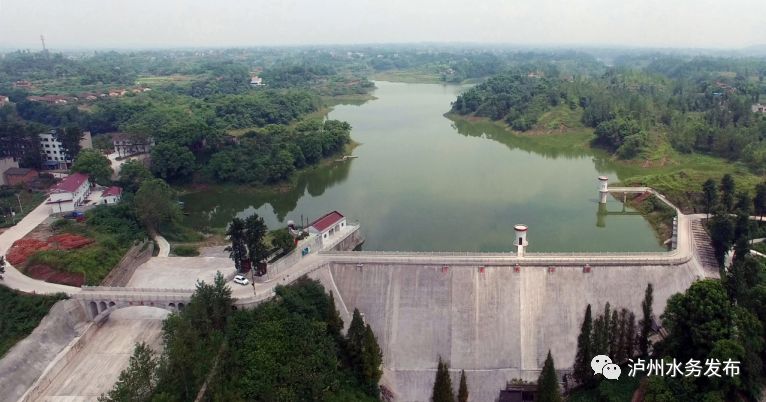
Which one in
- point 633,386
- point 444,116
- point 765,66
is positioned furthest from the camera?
point 765,66

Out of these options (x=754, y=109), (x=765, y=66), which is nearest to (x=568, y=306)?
(x=754, y=109)

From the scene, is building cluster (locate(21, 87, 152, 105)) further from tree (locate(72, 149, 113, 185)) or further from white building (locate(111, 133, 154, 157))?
tree (locate(72, 149, 113, 185))

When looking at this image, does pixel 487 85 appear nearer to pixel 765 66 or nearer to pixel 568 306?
pixel 568 306

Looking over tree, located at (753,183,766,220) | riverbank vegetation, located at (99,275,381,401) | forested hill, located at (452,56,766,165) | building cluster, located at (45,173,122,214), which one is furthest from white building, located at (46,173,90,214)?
forested hill, located at (452,56,766,165)

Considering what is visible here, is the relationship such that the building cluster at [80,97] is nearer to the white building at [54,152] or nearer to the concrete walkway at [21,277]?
the white building at [54,152]

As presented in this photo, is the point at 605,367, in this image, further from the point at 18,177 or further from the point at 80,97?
the point at 80,97

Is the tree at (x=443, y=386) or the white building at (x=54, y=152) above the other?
the white building at (x=54, y=152)

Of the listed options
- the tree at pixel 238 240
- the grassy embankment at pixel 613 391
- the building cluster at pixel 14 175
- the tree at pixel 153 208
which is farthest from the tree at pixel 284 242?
the building cluster at pixel 14 175
